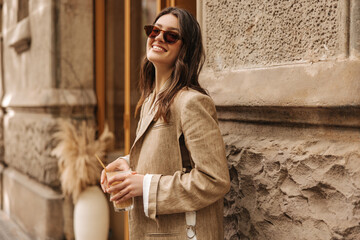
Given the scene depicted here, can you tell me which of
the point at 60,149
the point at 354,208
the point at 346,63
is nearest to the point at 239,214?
the point at 354,208

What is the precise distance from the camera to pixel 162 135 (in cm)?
142

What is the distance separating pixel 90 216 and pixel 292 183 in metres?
2.32

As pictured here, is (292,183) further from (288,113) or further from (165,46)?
(165,46)

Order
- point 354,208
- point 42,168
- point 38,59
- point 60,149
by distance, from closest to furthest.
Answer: point 354,208 < point 60,149 < point 42,168 < point 38,59

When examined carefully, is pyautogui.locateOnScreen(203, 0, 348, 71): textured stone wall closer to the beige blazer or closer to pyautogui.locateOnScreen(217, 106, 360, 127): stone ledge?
pyautogui.locateOnScreen(217, 106, 360, 127): stone ledge

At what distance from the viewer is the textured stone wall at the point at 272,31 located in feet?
4.25

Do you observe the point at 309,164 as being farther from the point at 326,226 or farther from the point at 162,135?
the point at 162,135

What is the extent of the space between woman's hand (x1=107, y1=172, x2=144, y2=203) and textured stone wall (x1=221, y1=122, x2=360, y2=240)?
53 cm

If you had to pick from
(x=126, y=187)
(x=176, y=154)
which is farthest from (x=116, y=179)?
(x=176, y=154)

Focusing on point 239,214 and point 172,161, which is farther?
point 239,214

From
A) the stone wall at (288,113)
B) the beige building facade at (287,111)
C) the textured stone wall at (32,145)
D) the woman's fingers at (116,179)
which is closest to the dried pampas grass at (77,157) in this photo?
the textured stone wall at (32,145)

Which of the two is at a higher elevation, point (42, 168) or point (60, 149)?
point (60, 149)

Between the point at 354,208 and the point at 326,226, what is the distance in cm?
14

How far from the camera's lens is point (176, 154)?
142cm
